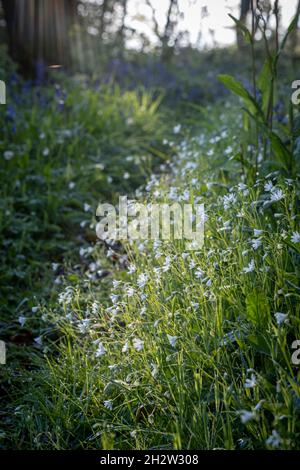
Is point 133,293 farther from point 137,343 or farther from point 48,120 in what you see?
point 48,120

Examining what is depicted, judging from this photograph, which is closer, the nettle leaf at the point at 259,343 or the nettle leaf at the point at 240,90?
the nettle leaf at the point at 259,343

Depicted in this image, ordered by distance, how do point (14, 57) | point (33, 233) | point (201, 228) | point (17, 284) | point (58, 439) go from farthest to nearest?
1. point (14, 57)
2. point (33, 233)
3. point (17, 284)
4. point (201, 228)
5. point (58, 439)

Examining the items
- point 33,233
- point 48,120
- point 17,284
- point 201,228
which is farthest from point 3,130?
point 201,228

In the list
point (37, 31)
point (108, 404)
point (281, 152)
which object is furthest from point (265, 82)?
point (37, 31)

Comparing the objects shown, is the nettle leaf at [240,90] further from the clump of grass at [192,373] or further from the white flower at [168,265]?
the white flower at [168,265]

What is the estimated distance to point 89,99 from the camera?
6137 mm

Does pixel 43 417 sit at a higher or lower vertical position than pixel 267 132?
lower

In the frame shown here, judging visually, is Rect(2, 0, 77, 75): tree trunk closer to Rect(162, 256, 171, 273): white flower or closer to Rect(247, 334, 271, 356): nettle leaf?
Rect(162, 256, 171, 273): white flower

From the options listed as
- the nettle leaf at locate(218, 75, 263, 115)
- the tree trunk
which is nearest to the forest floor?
the nettle leaf at locate(218, 75, 263, 115)

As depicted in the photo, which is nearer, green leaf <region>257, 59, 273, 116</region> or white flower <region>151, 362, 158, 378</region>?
white flower <region>151, 362, 158, 378</region>

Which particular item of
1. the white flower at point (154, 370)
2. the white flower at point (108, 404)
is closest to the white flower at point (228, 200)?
the white flower at point (154, 370)

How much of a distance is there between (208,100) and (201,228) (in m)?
6.62

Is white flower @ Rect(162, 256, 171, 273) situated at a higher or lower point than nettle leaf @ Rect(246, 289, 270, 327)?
higher

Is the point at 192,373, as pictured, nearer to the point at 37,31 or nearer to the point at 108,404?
the point at 108,404
